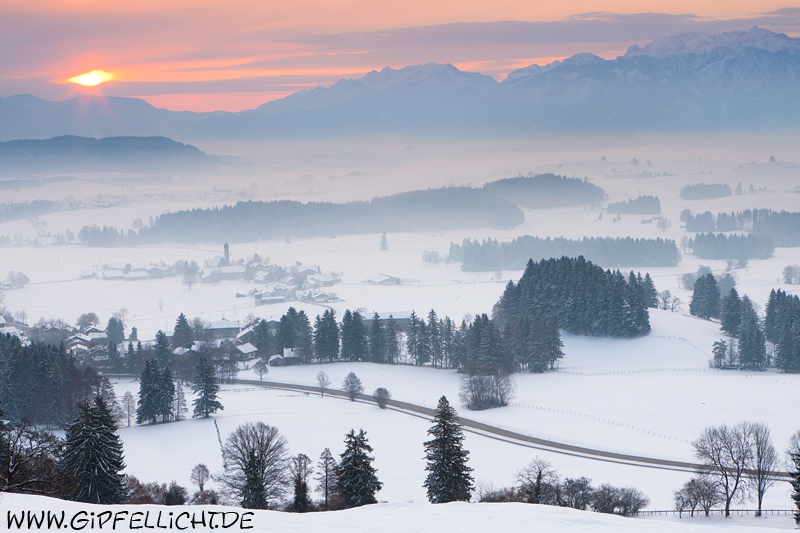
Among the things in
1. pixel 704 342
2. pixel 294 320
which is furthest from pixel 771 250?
pixel 294 320

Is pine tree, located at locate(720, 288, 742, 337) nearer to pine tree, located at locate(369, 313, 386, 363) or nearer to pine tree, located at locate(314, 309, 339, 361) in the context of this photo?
pine tree, located at locate(369, 313, 386, 363)

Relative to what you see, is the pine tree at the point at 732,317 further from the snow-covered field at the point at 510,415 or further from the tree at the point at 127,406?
the tree at the point at 127,406

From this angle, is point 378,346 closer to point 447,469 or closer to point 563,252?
point 447,469

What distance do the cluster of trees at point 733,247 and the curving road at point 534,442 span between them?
115m

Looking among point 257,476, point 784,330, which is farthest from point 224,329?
point 784,330

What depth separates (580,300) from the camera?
7881 cm

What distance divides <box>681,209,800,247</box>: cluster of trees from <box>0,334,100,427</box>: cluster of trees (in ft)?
513

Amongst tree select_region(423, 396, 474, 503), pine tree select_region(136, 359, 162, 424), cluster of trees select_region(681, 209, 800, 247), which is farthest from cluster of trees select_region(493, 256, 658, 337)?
cluster of trees select_region(681, 209, 800, 247)

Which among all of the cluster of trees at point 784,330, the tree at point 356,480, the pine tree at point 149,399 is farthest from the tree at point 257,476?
the cluster of trees at point 784,330

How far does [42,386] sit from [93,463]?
29343 mm

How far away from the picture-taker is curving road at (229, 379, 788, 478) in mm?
40344

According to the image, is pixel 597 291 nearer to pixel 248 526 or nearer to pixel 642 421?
pixel 642 421

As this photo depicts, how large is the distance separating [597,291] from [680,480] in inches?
1640

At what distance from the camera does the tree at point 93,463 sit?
28391 mm
